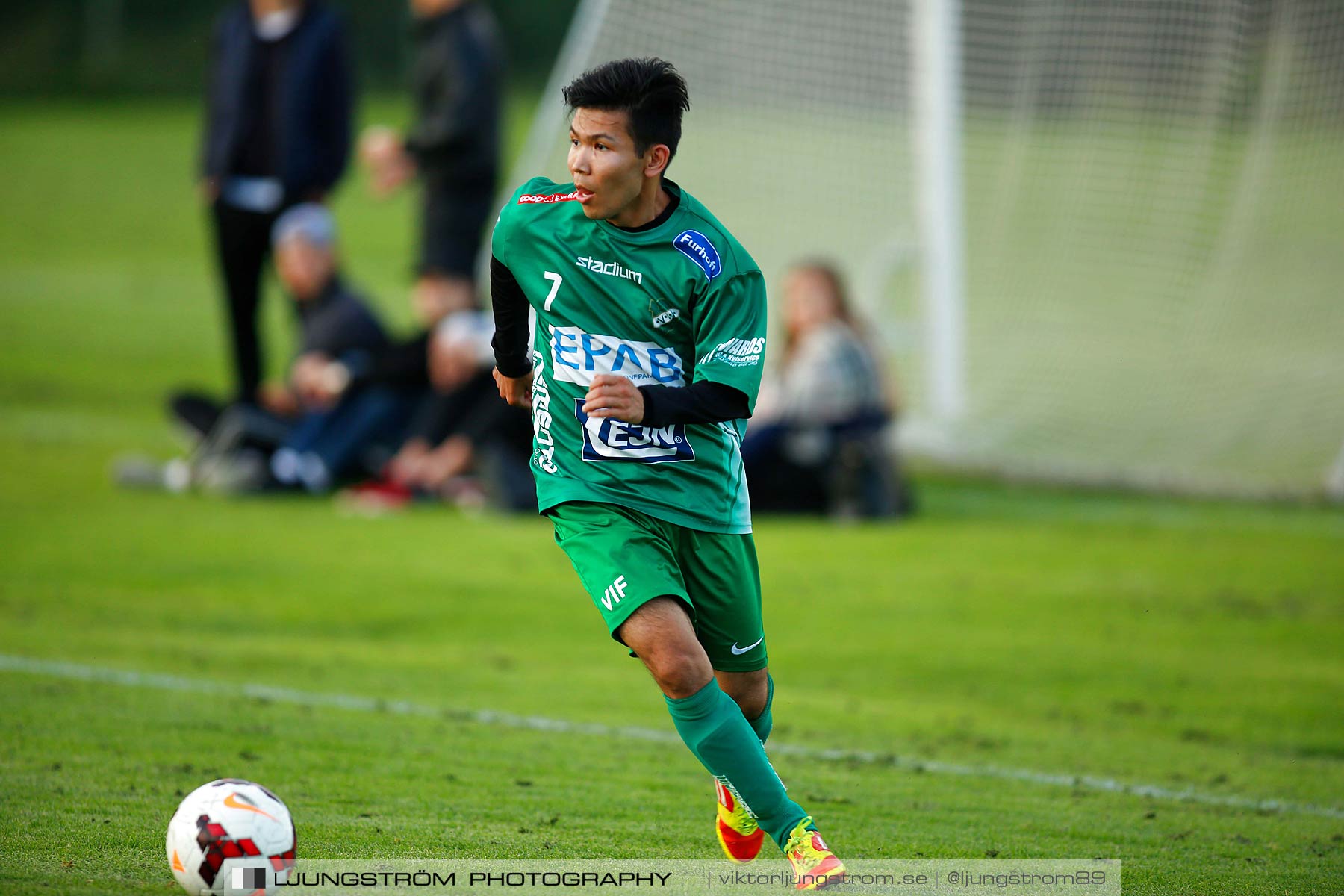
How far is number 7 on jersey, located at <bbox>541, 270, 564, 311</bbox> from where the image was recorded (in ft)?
14.5

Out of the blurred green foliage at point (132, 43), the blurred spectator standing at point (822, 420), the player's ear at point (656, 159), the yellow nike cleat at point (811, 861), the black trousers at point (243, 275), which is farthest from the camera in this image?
the blurred green foliage at point (132, 43)

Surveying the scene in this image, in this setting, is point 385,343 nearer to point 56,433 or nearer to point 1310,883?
point 56,433

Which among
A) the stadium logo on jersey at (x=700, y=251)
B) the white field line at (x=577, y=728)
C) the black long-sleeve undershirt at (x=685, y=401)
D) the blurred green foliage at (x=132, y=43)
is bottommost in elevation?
the blurred green foliage at (x=132, y=43)

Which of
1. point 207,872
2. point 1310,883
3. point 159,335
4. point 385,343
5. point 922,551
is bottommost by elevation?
point 159,335

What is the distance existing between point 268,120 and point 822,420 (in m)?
4.37

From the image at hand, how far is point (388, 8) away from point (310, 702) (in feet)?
105

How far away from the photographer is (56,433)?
12938mm

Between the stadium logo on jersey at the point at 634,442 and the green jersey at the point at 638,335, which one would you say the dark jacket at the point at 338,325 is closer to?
the green jersey at the point at 638,335

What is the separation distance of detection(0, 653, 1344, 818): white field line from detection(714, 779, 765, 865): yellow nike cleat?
136 centimetres

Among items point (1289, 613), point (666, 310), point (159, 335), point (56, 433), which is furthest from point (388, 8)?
point (666, 310)

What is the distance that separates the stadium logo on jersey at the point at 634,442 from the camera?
434cm

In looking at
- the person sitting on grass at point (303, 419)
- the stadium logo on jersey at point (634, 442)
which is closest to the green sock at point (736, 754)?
the stadium logo on jersey at point (634, 442)

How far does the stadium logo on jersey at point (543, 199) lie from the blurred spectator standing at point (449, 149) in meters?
6.32

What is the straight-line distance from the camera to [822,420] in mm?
10602
